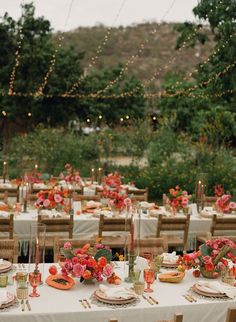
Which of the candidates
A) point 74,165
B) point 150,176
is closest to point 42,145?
point 74,165

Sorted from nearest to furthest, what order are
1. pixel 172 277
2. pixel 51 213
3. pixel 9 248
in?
pixel 172 277 < pixel 9 248 < pixel 51 213

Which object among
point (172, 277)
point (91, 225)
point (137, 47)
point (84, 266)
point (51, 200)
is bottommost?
point (91, 225)

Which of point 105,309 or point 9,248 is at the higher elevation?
point 9,248

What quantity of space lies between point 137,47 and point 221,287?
73.4 m

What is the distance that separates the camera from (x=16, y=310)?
4.73 meters

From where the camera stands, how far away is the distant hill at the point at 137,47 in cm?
6777

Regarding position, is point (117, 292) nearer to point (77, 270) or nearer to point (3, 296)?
point (77, 270)

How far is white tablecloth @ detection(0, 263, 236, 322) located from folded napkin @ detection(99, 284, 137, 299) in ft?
0.34

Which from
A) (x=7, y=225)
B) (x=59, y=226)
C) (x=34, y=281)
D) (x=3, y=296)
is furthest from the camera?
(x=59, y=226)

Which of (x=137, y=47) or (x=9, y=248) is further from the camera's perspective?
(x=137, y=47)

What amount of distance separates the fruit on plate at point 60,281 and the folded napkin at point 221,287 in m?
1.17

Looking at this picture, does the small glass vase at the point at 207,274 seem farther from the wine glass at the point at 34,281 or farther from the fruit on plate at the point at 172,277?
the wine glass at the point at 34,281

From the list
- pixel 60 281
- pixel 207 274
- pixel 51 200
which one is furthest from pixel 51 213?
pixel 207 274

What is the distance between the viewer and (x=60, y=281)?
5.39m
